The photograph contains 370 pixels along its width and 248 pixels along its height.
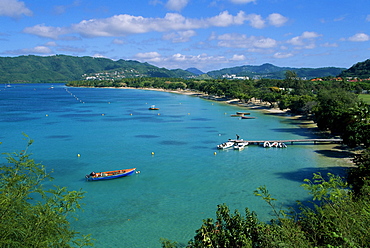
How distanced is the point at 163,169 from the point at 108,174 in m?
7.09

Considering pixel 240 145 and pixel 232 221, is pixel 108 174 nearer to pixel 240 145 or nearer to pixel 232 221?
pixel 232 221

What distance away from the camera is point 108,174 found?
1410 inches

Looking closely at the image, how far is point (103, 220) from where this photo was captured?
1014 inches

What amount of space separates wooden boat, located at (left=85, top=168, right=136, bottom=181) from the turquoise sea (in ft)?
1.95

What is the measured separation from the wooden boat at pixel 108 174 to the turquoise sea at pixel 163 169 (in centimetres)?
60

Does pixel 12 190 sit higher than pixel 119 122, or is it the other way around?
pixel 12 190

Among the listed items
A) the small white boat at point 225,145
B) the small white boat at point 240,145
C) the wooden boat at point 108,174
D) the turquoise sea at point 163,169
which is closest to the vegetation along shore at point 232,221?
the turquoise sea at point 163,169

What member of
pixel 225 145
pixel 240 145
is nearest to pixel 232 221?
pixel 225 145

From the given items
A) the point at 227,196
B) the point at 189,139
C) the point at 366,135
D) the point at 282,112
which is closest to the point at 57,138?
the point at 189,139

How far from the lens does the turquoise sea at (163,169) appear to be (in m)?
25.6

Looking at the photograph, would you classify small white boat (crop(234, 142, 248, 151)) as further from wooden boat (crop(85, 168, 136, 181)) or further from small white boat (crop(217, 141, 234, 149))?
wooden boat (crop(85, 168, 136, 181))

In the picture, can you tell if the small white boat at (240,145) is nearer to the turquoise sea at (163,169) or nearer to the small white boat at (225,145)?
the turquoise sea at (163,169)

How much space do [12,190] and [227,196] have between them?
21.7m

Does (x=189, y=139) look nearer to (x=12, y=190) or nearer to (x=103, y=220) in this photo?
(x=103, y=220)
